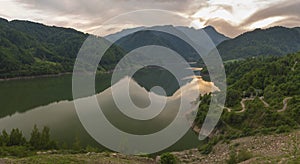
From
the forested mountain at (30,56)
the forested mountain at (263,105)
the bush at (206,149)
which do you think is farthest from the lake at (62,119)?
the forested mountain at (30,56)

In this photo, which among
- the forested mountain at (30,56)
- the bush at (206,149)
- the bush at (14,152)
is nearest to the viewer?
the bush at (14,152)

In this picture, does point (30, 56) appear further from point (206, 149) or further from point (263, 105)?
point (206, 149)

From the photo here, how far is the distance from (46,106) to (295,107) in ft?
120

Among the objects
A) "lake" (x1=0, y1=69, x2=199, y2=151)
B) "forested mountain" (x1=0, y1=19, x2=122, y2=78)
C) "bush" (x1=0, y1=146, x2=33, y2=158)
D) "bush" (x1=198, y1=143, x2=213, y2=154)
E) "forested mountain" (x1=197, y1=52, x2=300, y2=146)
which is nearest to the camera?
"bush" (x1=0, y1=146, x2=33, y2=158)

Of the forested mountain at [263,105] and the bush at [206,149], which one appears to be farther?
the forested mountain at [263,105]

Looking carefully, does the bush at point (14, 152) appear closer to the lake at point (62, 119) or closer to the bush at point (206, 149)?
the lake at point (62, 119)

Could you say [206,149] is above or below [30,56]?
below

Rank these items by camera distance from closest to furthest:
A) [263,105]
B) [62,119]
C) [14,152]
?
1. [14,152]
2. [263,105]
3. [62,119]

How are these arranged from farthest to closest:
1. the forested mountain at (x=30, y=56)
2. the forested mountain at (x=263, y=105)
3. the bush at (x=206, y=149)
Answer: the forested mountain at (x=30, y=56), the forested mountain at (x=263, y=105), the bush at (x=206, y=149)

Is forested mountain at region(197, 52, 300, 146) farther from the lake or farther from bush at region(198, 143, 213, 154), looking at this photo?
the lake

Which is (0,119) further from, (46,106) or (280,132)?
(280,132)

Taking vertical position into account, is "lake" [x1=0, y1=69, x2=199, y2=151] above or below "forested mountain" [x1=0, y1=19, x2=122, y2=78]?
below

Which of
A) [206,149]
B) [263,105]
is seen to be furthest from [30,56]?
[206,149]

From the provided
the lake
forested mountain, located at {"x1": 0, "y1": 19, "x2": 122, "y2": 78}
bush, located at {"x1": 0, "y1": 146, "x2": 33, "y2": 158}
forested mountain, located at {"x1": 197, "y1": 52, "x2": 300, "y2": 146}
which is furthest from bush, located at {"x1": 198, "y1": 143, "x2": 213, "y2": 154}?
forested mountain, located at {"x1": 0, "y1": 19, "x2": 122, "y2": 78}
